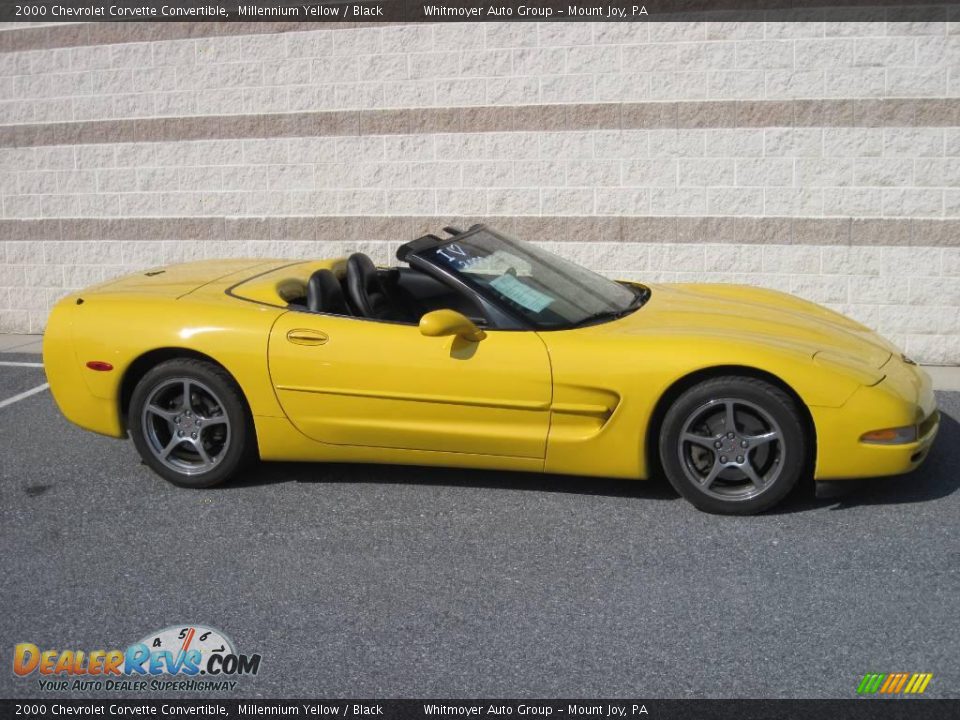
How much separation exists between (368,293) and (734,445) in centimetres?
201

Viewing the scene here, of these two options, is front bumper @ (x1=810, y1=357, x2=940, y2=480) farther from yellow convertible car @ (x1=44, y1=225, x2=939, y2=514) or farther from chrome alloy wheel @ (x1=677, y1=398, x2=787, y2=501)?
chrome alloy wheel @ (x1=677, y1=398, x2=787, y2=501)

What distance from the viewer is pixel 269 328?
5156 millimetres

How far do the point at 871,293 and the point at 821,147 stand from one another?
3.63 feet

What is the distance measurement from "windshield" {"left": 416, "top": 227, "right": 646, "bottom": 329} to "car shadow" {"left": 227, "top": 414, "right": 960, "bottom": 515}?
78 cm

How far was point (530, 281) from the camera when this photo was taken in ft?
17.7

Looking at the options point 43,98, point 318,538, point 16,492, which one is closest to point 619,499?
point 318,538

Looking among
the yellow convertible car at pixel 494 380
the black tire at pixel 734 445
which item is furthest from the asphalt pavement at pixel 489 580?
the yellow convertible car at pixel 494 380

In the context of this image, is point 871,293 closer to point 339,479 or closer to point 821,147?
point 821,147

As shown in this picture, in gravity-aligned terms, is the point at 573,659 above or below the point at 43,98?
below

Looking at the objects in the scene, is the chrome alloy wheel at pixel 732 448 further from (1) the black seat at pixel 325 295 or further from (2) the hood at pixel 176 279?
(2) the hood at pixel 176 279

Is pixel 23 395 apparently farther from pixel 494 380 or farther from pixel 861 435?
pixel 861 435

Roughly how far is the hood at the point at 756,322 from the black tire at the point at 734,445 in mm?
309
